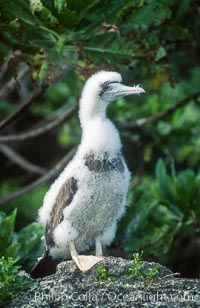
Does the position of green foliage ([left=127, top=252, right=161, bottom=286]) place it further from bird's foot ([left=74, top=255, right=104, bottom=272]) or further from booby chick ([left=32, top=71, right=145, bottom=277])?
booby chick ([left=32, top=71, right=145, bottom=277])

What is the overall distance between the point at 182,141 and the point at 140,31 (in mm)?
3158

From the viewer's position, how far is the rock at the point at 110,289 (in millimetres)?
4613

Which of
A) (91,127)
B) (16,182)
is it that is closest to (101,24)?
(91,127)

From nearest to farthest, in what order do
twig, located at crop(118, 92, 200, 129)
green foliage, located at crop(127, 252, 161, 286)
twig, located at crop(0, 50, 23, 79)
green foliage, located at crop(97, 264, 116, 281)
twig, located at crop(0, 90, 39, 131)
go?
green foliage, located at crop(127, 252, 161, 286) < green foliage, located at crop(97, 264, 116, 281) < twig, located at crop(0, 50, 23, 79) < twig, located at crop(0, 90, 39, 131) < twig, located at crop(118, 92, 200, 129)

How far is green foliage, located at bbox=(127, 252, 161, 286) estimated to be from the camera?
480 cm

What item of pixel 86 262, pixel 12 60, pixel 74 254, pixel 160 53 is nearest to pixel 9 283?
pixel 86 262

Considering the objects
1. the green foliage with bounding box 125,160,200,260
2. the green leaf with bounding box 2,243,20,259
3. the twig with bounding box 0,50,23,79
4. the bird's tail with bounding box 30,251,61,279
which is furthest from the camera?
the green foliage with bounding box 125,160,200,260

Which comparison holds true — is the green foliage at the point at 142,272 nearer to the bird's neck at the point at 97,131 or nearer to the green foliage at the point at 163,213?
the bird's neck at the point at 97,131

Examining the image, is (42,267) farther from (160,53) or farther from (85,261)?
(160,53)

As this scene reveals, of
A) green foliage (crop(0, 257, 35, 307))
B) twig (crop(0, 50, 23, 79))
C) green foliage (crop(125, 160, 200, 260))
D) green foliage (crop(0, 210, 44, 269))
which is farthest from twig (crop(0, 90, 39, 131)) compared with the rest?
green foliage (crop(0, 257, 35, 307))

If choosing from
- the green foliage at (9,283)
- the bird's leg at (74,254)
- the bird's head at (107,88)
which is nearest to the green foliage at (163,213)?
the bird's leg at (74,254)

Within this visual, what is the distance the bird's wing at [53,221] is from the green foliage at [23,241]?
171 millimetres

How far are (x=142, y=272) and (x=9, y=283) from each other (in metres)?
0.77

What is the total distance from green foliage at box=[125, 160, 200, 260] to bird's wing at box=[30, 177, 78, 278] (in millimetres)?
1476
